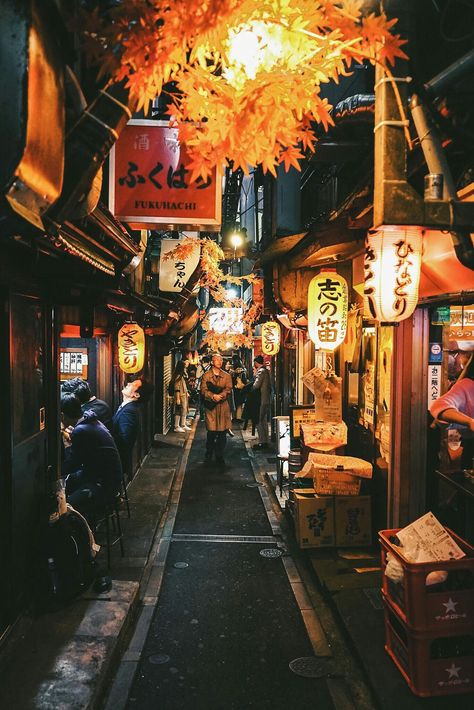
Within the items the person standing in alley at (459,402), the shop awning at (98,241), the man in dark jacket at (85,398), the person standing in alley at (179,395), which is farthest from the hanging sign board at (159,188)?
the person standing in alley at (179,395)

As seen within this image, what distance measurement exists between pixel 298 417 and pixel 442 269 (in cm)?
683

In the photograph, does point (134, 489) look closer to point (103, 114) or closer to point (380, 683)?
point (380, 683)

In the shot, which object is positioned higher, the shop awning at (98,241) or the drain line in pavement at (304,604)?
the shop awning at (98,241)

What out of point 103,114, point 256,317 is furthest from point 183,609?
point 256,317

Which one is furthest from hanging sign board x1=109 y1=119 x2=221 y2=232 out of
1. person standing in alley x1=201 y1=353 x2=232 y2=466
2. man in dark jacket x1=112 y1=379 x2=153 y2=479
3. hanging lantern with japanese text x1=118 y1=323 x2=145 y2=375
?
person standing in alley x1=201 y1=353 x2=232 y2=466

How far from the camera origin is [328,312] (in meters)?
10.3

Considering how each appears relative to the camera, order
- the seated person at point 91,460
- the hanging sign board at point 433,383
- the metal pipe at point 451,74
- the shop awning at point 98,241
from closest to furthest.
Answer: the metal pipe at point 451,74 < the shop awning at point 98,241 < the hanging sign board at point 433,383 < the seated person at point 91,460

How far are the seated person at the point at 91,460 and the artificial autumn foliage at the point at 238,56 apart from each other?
5.80 metres

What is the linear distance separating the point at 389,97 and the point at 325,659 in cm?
720

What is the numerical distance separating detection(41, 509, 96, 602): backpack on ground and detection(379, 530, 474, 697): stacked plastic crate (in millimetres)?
4602

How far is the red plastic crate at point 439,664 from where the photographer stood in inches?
208

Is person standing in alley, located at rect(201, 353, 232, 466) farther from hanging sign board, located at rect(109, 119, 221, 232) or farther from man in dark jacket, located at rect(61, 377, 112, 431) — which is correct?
hanging sign board, located at rect(109, 119, 221, 232)

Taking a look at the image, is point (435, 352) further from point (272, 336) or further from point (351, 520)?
point (272, 336)

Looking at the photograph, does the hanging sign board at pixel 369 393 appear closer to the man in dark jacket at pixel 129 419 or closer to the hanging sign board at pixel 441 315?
the hanging sign board at pixel 441 315
